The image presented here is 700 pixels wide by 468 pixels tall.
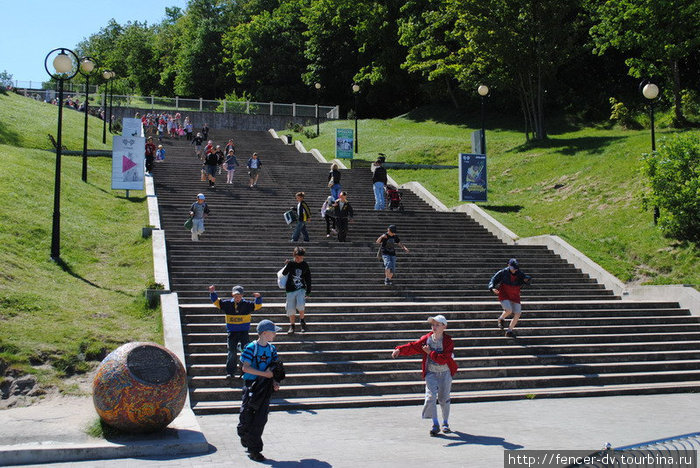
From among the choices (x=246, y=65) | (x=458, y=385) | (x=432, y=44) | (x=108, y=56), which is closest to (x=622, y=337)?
(x=458, y=385)

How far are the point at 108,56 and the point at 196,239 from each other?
302ft

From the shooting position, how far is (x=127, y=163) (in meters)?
24.5

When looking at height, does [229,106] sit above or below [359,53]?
below

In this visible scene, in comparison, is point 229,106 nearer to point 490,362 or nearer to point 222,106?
point 222,106

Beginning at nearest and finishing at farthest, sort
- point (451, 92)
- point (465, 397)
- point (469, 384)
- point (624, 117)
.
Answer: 1. point (465, 397)
2. point (469, 384)
3. point (624, 117)
4. point (451, 92)

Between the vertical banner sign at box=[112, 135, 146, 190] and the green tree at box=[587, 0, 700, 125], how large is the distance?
68.5 ft

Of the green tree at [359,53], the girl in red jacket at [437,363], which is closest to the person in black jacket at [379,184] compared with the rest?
the girl in red jacket at [437,363]

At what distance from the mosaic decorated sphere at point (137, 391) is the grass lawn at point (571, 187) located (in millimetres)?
13971

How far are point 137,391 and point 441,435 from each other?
3669mm

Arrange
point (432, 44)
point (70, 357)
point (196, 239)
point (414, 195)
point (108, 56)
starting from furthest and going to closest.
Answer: point (108, 56)
point (432, 44)
point (414, 195)
point (196, 239)
point (70, 357)

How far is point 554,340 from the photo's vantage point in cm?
1465

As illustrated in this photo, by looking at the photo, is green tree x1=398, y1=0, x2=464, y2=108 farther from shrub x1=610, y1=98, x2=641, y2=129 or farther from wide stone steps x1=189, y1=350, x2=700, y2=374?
wide stone steps x1=189, y1=350, x2=700, y2=374

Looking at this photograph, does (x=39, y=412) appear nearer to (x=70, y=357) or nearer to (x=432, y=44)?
(x=70, y=357)

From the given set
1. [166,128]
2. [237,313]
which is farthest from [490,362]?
[166,128]
